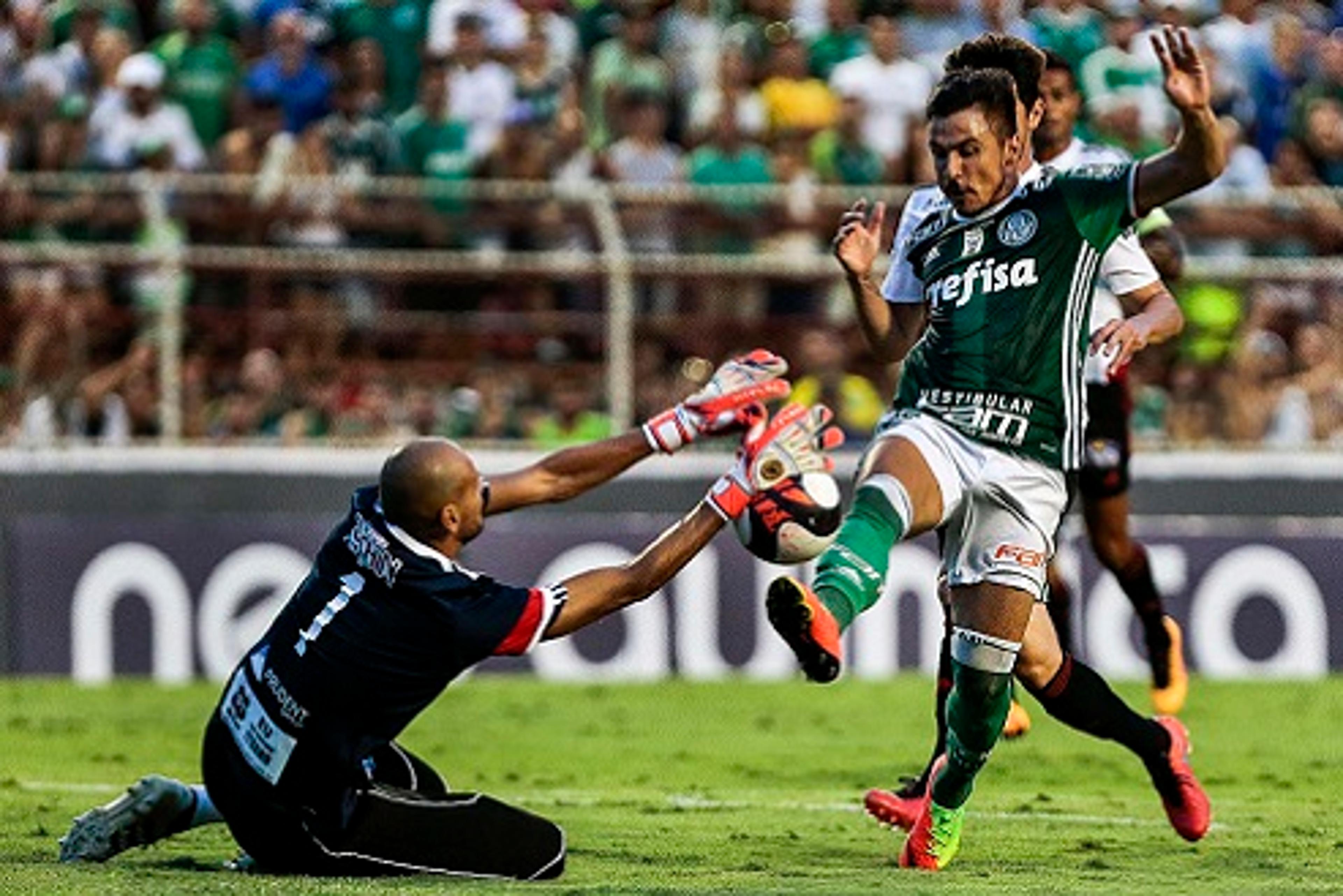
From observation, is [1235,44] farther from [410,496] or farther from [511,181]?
[410,496]

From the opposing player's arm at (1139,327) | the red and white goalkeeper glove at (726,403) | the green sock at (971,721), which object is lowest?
the green sock at (971,721)

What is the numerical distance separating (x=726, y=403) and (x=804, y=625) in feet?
3.64

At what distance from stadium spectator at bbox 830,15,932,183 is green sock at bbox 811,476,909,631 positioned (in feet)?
33.1

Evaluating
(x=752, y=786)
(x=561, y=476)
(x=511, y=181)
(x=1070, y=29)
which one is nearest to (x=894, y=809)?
(x=561, y=476)

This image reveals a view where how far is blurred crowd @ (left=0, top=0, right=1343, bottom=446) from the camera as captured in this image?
16344mm

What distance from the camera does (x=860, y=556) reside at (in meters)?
7.77

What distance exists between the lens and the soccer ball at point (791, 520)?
26.3ft

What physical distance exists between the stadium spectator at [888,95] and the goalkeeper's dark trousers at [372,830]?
33.8 feet

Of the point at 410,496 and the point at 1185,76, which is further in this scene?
the point at 410,496

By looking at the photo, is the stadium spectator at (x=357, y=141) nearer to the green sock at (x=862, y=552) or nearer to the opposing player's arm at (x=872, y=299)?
the opposing player's arm at (x=872, y=299)

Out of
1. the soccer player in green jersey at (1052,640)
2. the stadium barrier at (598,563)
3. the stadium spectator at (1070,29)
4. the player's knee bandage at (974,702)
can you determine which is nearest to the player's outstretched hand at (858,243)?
the soccer player in green jersey at (1052,640)

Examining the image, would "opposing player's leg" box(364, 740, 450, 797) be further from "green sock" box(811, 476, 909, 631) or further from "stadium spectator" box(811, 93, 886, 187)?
"stadium spectator" box(811, 93, 886, 187)

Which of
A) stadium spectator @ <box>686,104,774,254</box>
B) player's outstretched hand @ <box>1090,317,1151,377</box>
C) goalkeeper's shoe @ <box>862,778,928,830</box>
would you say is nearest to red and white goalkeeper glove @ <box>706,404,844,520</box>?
player's outstretched hand @ <box>1090,317,1151,377</box>

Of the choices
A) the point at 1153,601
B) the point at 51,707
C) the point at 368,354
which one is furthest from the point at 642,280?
the point at 1153,601
